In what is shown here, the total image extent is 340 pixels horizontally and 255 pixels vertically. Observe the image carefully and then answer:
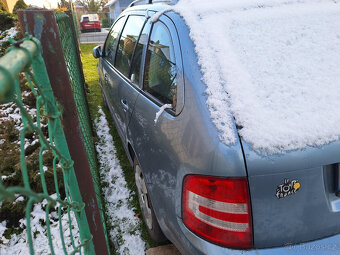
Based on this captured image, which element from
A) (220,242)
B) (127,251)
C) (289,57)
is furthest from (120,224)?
(289,57)

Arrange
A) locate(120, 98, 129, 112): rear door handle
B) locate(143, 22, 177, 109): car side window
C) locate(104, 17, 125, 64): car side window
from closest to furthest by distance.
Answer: locate(143, 22, 177, 109): car side window < locate(120, 98, 129, 112): rear door handle < locate(104, 17, 125, 64): car side window

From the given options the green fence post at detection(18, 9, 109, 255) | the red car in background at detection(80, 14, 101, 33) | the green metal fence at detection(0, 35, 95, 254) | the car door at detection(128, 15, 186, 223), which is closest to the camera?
the green metal fence at detection(0, 35, 95, 254)

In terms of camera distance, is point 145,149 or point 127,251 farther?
point 127,251

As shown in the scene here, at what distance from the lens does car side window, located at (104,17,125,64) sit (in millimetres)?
3317

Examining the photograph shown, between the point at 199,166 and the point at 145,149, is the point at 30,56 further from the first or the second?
the point at 145,149

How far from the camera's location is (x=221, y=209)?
4.01ft

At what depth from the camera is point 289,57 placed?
146 cm

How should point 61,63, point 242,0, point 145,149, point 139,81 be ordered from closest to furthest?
point 61,63
point 242,0
point 145,149
point 139,81

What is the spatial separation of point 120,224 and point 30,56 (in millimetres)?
2048

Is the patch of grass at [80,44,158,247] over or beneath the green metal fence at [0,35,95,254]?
beneath

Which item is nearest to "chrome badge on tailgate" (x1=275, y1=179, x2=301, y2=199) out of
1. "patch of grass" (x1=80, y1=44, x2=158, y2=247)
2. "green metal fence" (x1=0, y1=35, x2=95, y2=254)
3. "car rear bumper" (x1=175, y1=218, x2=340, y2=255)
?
"car rear bumper" (x1=175, y1=218, x2=340, y2=255)

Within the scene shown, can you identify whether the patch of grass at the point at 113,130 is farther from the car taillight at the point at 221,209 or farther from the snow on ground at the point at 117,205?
the car taillight at the point at 221,209

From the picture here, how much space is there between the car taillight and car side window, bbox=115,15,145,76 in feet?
5.41

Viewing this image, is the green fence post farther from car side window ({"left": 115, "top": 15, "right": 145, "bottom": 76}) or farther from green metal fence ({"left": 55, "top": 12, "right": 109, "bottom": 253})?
car side window ({"left": 115, "top": 15, "right": 145, "bottom": 76})
